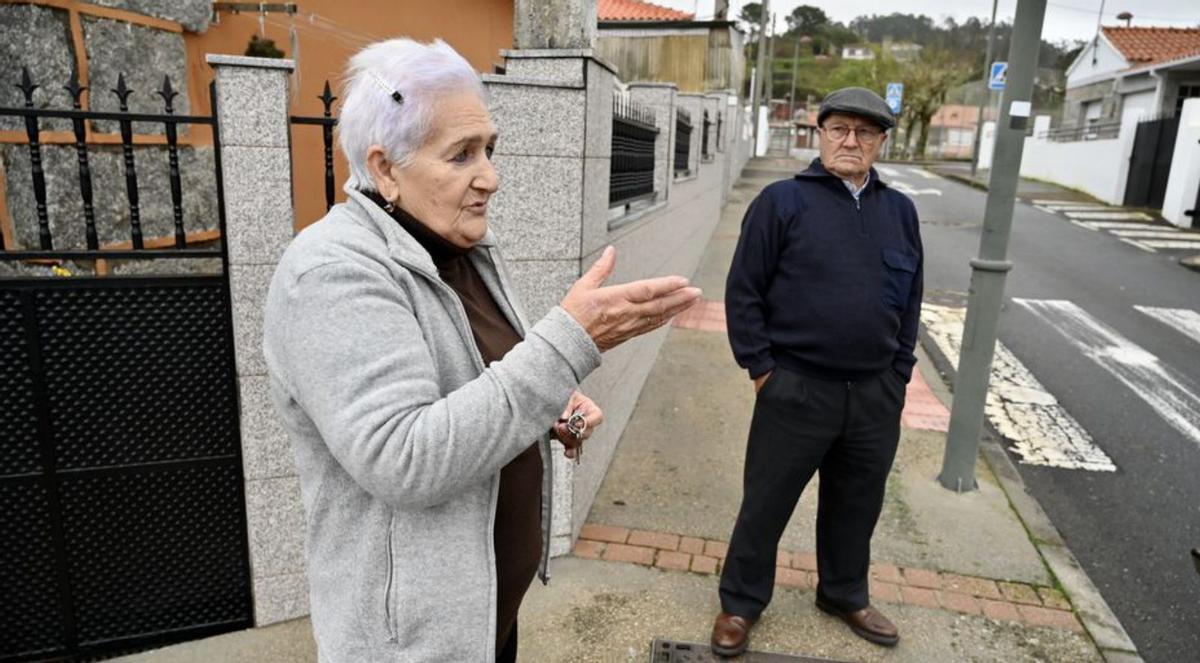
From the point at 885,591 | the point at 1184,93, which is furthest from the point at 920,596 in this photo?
the point at 1184,93

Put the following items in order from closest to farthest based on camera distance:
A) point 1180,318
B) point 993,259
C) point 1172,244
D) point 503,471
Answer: point 503,471 → point 993,259 → point 1180,318 → point 1172,244

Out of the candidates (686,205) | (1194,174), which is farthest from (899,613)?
(1194,174)

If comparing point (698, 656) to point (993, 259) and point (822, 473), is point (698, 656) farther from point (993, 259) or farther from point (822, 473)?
point (993, 259)

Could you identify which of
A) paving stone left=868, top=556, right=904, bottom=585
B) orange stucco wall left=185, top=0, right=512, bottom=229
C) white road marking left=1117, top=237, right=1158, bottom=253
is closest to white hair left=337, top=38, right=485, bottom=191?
orange stucco wall left=185, top=0, right=512, bottom=229

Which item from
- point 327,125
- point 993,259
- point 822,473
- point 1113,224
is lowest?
point 1113,224

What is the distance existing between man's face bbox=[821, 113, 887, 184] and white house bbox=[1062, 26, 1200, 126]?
24.4 m

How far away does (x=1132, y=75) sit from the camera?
26.6 meters

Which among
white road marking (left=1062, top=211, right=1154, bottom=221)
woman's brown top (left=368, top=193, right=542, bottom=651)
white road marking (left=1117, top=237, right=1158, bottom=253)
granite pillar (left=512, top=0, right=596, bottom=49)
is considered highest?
granite pillar (left=512, top=0, right=596, bottom=49)

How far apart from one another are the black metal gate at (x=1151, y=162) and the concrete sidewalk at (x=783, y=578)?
62.3 feet

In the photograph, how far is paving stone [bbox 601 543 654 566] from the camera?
147 inches

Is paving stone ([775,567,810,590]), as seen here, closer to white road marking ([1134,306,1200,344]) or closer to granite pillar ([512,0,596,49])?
granite pillar ([512,0,596,49])

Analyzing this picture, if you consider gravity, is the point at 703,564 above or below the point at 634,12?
below

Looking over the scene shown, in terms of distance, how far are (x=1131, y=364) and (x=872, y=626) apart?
5763 mm

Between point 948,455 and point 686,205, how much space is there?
468 centimetres
